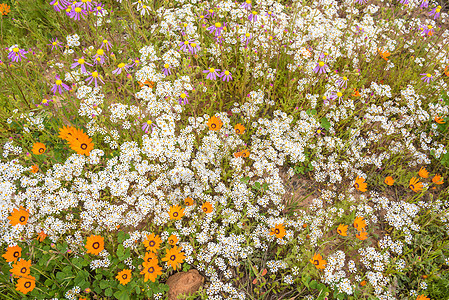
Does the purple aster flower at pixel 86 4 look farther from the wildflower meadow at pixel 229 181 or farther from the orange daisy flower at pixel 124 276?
the orange daisy flower at pixel 124 276

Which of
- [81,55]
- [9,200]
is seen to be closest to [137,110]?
[9,200]

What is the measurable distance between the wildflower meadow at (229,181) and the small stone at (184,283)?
27mm

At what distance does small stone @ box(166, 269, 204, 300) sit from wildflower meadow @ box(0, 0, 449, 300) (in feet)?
0.09

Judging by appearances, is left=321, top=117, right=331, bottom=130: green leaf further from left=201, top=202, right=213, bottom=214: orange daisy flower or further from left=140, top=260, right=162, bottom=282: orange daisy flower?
left=140, top=260, right=162, bottom=282: orange daisy flower

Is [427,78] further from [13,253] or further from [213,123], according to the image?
[13,253]

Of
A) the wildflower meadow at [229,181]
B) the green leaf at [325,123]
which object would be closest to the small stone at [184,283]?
the wildflower meadow at [229,181]

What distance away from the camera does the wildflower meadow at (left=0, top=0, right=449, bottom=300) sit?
2957 mm

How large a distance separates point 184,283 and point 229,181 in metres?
1.38

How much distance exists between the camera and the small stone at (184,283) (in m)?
2.93

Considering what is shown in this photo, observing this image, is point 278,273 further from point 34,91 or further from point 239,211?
point 34,91

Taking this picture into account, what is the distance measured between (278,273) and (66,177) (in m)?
2.82

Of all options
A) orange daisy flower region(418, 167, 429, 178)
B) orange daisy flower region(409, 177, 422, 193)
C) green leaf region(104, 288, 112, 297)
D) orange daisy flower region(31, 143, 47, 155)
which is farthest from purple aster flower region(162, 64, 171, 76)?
orange daisy flower region(418, 167, 429, 178)

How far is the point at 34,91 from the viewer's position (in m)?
3.98

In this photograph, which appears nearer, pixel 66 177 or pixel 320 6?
pixel 66 177
